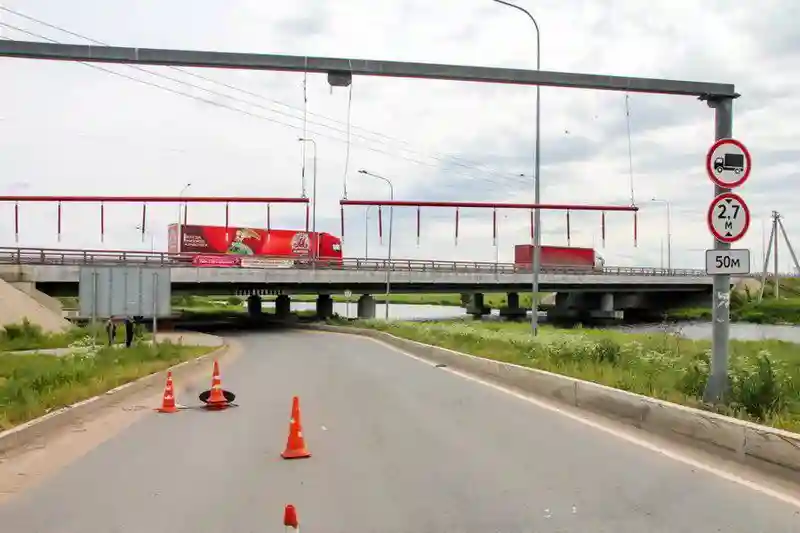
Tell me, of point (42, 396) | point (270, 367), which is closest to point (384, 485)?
point (42, 396)

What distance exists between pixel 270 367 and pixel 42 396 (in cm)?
1135

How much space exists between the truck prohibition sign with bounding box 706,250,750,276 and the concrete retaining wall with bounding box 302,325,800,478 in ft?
6.38

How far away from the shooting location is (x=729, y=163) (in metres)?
10.1

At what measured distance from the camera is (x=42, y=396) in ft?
41.2

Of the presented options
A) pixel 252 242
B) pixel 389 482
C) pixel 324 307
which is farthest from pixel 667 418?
pixel 324 307

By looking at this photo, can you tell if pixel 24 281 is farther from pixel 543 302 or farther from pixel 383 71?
pixel 543 302

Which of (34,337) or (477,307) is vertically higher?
(34,337)

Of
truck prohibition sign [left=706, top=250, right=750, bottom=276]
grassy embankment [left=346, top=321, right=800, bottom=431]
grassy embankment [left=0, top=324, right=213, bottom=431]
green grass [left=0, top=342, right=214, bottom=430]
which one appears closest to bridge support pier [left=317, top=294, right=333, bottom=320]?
grassy embankment [left=0, top=324, right=213, bottom=431]

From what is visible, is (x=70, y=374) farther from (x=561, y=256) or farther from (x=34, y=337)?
(x=561, y=256)

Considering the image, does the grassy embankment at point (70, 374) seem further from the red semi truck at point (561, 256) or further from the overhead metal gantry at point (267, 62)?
the red semi truck at point (561, 256)

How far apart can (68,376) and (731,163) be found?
A: 41.3 feet

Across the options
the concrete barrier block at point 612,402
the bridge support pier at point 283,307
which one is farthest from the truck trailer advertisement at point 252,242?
the concrete barrier block at point 612,402

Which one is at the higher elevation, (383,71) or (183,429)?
(383,71)

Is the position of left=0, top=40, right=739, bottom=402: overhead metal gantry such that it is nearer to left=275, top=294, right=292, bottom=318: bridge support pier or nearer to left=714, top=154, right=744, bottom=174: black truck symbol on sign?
left=714, top=154, right=744, bottom=174: black truck symbol on sign
